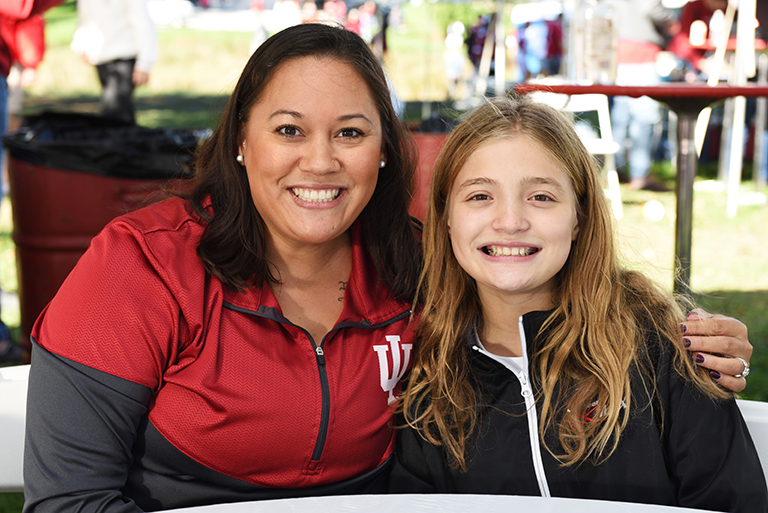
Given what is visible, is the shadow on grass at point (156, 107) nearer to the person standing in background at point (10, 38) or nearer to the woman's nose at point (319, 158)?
the person standing in background at point (10, 38)

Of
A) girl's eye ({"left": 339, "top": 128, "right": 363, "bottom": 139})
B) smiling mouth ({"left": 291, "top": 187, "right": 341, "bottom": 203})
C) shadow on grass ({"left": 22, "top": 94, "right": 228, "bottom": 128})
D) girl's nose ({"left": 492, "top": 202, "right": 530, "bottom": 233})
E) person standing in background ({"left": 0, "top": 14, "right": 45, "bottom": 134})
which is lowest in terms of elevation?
girl's nose ({"left": 492, "top": 202, "right": 530, "bottom": 233})

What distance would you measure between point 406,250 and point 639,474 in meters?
0.74

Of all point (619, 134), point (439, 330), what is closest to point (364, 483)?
point (439, 330)

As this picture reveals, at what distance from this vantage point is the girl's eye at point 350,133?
5.38ft

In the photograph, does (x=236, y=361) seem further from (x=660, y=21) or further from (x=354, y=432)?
(x=660, y=21)

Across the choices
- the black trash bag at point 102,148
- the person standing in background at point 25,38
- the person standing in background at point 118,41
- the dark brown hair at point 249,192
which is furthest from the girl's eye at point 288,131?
the person standing in background at point 118,41

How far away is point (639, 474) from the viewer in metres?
1.46

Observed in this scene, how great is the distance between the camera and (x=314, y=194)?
64.6 inches

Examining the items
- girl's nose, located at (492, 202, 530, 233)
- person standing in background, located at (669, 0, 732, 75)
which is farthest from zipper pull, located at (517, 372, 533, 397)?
person standing in background, located at (669, 0, 732, 75)

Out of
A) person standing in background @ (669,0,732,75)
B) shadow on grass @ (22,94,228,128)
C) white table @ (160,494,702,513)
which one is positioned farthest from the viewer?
shadow on grass @ (22,94,228,128)

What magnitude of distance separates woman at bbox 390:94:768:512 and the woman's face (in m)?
0.23

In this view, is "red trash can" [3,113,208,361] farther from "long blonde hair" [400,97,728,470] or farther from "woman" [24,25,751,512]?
"long blonde hair" [400,97,728,470]

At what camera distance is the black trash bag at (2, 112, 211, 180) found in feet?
10.0

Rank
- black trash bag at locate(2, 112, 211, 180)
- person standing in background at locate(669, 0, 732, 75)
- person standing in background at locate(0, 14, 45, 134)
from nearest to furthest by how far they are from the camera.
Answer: black trash bag at locate(2, 112, 211, 180) → person standing in background at locate(0, 14, 45, 134) → person standing in background at locate(669, 0, 732, 75)
